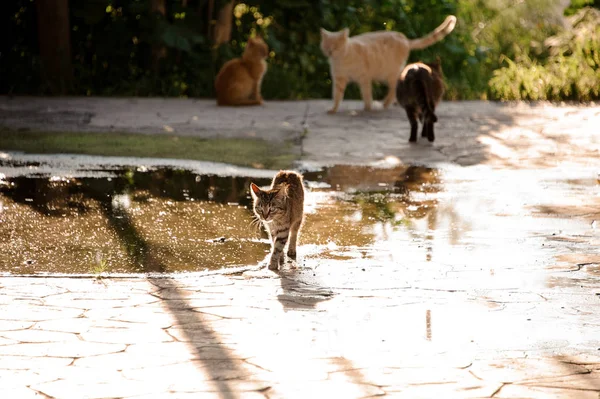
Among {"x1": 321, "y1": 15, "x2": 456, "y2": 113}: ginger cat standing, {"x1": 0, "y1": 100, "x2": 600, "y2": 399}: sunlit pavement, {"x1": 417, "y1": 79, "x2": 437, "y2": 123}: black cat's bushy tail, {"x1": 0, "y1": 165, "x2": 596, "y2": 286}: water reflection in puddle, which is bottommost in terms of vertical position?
{"x1": 0, "y1": 100, "x2": 600, "y2": 399}: sunlit pavement

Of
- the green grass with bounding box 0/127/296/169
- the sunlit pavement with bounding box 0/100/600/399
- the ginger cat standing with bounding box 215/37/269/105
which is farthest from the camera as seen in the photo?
the ginger cat standing with bounding box 215/37/269/105

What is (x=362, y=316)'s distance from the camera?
4777 mm

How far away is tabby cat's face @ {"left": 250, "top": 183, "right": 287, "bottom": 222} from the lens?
233 inches

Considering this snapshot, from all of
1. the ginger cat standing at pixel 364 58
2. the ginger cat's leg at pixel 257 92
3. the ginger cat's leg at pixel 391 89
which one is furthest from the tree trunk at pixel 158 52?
the ginger cat's leg at pixel 391 89

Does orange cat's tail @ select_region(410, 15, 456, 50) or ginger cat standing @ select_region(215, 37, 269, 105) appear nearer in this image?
ginger cat standing @ select_region(215, 37, 269, 105)

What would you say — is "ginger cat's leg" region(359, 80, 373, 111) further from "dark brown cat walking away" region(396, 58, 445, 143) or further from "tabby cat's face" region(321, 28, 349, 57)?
"dark brown cat walking away" region(396, 58, 445, 143)

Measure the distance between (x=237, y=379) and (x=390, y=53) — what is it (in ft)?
31.2

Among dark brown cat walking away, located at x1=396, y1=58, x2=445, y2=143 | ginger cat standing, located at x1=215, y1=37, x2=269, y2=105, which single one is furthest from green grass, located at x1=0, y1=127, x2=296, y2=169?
ginger cat standing, located at x1=215, y1=37, x2=269, y2=105

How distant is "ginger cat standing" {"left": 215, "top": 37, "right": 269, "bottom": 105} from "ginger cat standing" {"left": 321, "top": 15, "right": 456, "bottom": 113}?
43.0 inches

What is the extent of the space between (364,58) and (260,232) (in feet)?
20.9

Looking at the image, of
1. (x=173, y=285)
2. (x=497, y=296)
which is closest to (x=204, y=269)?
(x=173, y=285)

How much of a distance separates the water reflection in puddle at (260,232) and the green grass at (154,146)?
0.74m

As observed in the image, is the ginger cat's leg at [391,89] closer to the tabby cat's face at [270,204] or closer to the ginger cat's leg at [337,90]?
the ginger cat's leg at [337,90]

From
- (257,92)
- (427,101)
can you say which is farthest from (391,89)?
(427,101)
